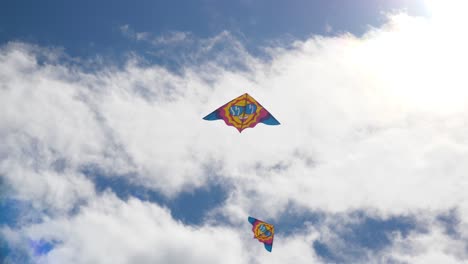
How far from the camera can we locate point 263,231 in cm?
5847

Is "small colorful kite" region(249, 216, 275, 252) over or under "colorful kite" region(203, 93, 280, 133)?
under

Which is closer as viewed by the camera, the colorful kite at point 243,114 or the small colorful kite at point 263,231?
the colorful kite at point 243,114

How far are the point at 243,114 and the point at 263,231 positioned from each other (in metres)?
20.2

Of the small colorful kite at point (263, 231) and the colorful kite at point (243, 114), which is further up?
the colorful kite at point (243, 114)

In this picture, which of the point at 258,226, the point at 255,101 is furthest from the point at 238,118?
the point at 258,226

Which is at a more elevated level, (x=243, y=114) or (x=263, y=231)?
(x=243, y=114)

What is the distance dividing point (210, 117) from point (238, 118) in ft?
10.7

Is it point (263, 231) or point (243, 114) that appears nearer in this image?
point (243, 114)

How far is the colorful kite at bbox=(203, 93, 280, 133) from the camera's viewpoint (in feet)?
149

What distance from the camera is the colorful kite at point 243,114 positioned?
45.5 meters

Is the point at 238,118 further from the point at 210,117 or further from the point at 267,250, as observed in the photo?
the point at 267,250

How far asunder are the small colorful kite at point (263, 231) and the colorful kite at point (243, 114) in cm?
1757

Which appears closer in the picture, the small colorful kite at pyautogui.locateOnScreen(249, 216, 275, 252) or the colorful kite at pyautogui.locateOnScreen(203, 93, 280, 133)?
the colorful kite at pyautogui.locateOnScreen(203, 93, 280, 133)

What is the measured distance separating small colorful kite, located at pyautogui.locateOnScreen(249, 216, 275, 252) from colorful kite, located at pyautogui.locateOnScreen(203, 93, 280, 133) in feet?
57.7
